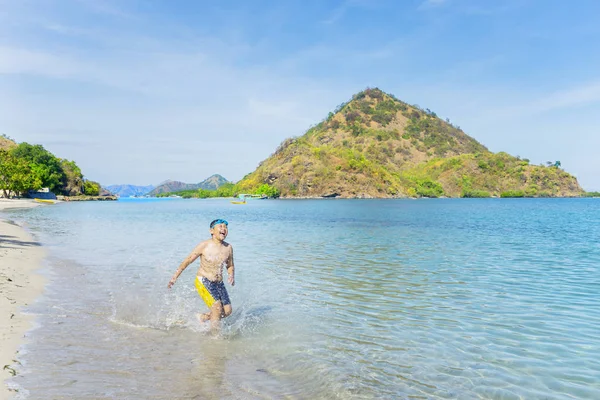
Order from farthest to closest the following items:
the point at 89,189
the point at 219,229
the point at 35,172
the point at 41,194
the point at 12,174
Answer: the point at 89,189, the point at 41,194, the point at 35,172, the point at 12,174, the point at 219,229

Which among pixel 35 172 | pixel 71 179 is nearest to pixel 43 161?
pixel 35 172

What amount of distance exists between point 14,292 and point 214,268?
761 cm

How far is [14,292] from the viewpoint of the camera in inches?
533

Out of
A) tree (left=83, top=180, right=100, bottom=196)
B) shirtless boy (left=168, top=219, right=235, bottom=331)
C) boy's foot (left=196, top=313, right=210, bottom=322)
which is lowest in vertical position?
boy's foot (left=196, top=313, right=210, bottom=322)

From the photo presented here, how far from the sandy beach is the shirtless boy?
349cm

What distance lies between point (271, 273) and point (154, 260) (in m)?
7.51

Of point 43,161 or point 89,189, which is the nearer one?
point 43,161

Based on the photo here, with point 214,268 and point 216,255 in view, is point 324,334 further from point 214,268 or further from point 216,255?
point 216,255

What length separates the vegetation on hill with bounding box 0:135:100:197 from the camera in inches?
4144

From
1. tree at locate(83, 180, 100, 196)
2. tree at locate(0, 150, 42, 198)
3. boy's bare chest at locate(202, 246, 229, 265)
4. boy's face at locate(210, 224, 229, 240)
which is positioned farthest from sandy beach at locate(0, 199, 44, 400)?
tree at locate(83, 180, 100, 196)

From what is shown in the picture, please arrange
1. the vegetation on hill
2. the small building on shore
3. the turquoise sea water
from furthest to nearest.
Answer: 1. the small building on shore
2. the vegetation on hill
3. the turquoise sea water

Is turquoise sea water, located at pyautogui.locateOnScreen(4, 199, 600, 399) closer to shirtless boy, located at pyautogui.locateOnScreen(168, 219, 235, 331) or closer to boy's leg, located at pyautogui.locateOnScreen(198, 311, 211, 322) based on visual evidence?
boy's leg, located at pyautogui.locateOnScreen(198, 311, 211, 322)

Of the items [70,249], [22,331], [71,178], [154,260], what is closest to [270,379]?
[22,331]

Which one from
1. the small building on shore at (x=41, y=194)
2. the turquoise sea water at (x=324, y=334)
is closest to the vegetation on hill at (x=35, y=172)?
the small building on shore at (x=41, y=194)
